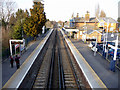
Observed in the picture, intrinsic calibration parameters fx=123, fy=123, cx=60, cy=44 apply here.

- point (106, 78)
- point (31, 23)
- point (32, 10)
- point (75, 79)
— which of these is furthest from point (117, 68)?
point (32, 10)

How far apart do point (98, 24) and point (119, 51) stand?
3731 cm

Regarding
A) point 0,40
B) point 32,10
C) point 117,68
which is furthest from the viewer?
point 32,10

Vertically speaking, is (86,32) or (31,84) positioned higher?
(86,32)

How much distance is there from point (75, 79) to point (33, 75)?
3.82 metres

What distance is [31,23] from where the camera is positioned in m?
28.5

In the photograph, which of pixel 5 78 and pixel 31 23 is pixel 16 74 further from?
pixel 31 23

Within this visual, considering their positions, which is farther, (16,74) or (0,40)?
(0,40)

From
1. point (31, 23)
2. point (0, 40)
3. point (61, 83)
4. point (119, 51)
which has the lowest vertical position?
point (61, 83)

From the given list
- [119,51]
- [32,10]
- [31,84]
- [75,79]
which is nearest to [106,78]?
[75,79]

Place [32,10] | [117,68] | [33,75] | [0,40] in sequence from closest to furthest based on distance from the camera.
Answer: [33,75] → [117,68] → [0,40] → [32,10]

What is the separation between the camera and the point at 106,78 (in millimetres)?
10141

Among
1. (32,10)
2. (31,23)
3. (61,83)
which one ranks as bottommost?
(61,83)

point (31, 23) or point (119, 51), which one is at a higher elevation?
point (31, 23)

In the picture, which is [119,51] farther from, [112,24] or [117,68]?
[112,24]
